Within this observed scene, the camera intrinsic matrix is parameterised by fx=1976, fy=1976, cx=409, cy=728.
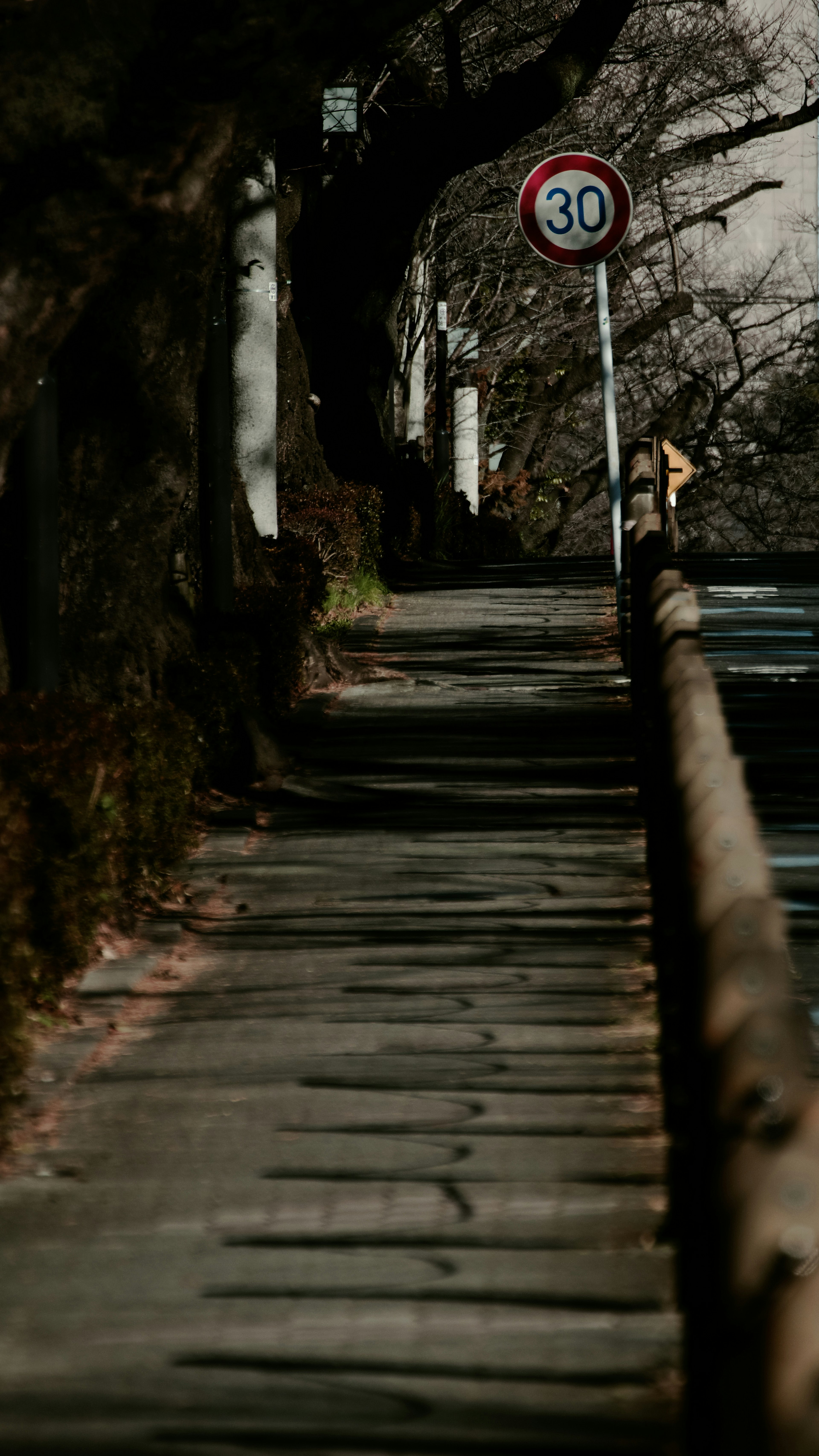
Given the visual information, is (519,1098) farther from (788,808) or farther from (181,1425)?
(788,808)

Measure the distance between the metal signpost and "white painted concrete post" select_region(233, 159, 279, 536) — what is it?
1741 mm

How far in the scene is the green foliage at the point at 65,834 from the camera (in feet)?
16.4

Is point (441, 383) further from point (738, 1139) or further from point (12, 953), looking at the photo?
point (738, 1139)

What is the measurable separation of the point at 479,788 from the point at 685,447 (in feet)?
129

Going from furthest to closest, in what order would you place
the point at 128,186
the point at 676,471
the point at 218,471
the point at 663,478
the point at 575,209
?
the point at 676,471
the point at 663,478
the point at 575,209
the point at 218,471
the point at 128,186

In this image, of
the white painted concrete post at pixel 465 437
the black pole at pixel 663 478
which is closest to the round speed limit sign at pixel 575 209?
the black pole at pixel 663 478

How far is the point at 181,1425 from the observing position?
3580mm

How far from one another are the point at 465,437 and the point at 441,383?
3159 mm

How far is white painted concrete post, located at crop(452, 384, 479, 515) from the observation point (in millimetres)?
34750

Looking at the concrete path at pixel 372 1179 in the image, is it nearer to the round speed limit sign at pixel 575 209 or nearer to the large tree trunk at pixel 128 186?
the large tree trunk at pixel 128 186

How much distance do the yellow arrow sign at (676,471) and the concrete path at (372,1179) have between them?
11.8 meters

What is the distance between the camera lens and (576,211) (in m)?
12.7

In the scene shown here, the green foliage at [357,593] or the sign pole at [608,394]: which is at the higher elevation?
the sign pole at [608,394]

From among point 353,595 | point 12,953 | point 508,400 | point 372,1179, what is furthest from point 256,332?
point 508,400
